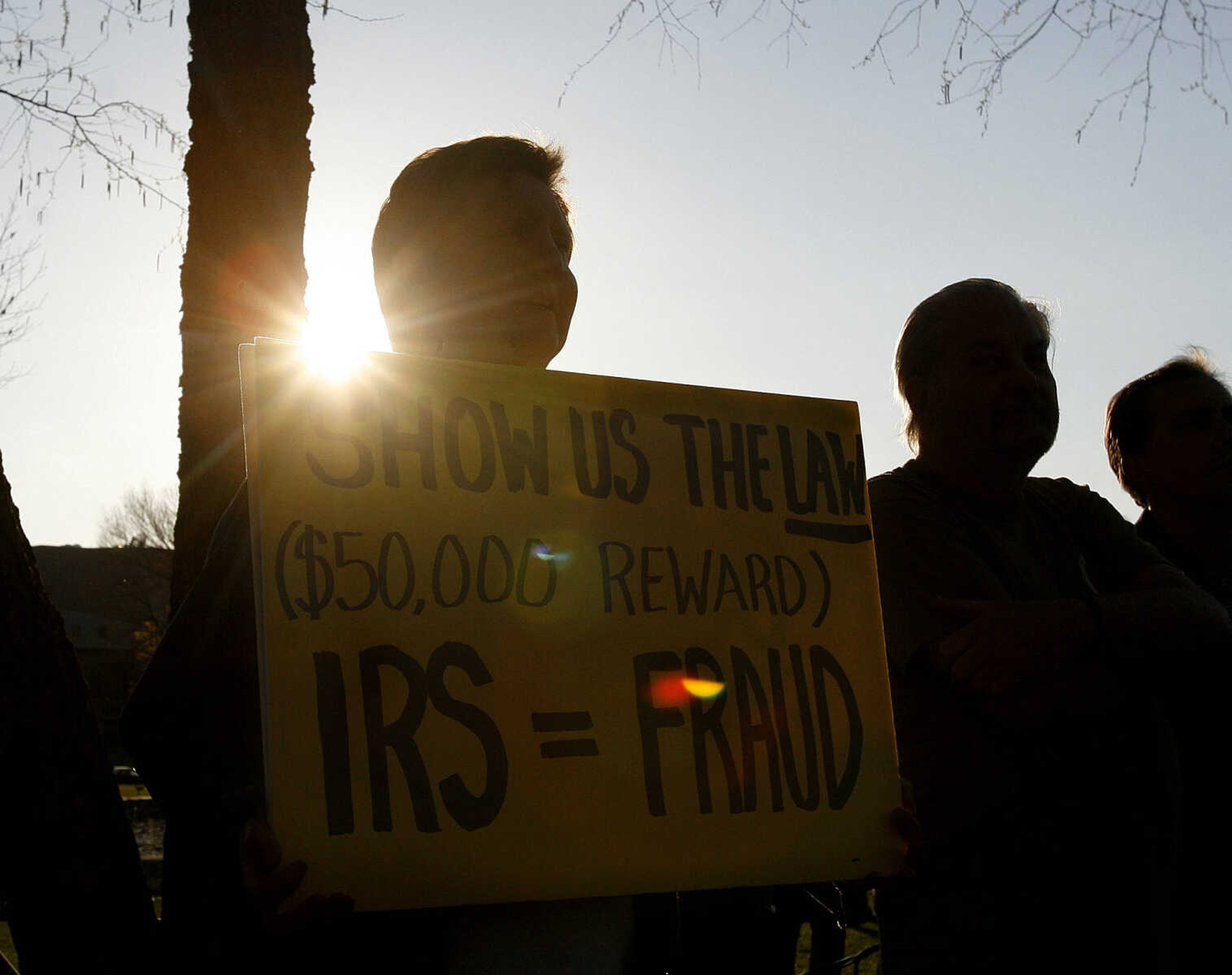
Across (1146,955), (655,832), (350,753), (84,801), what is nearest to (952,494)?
(1146,955)

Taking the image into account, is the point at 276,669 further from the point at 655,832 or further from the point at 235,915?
the point at 235,915

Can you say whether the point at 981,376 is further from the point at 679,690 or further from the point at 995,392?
the point at 679,690

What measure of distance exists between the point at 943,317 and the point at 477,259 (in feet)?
3.34

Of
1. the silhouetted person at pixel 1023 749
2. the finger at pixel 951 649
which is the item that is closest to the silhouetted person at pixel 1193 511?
the silhouetted person at pixel 1023 749

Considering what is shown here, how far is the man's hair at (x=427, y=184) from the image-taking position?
5.79 feet

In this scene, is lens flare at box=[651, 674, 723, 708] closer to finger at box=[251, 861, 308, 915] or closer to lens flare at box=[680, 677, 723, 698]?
lens flare at box=[680, 677, 723, 698]

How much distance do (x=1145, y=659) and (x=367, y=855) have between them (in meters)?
1.31

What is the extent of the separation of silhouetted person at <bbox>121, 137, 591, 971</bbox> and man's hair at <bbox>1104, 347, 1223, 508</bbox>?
1860mm

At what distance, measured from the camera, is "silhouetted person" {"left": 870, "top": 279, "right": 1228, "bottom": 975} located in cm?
186

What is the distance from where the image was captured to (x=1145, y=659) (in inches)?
75.4

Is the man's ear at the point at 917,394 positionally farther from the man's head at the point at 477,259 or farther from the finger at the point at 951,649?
the man's head at the point at 477,259

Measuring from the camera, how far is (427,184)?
177cm

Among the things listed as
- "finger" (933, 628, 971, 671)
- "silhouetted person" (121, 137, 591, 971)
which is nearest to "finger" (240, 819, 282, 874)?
"silhouetted person" (121, 137, 591, 971)

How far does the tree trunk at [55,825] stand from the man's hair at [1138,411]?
2.55m
